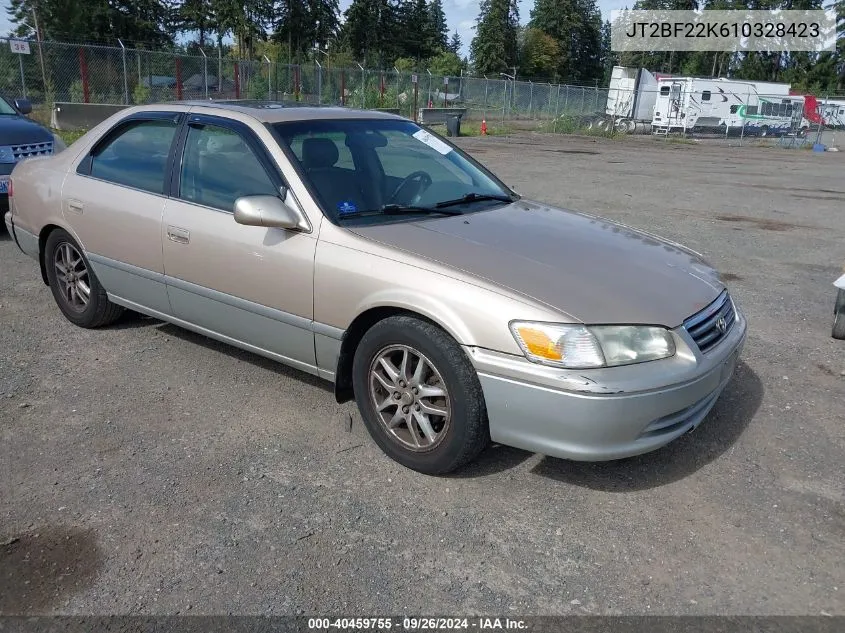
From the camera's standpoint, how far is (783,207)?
40.1 feet

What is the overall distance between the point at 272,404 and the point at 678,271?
2297 millimetres

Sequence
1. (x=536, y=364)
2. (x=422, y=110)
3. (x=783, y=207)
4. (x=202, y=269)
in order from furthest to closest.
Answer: (x=422, y=110) < (x=783, y=207) < (x=202, y=269) < (x=536, y=364)

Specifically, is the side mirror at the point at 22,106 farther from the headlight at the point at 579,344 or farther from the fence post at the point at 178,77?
the fence post at the point at 178,77

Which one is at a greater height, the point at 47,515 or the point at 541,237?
the point at 541,237

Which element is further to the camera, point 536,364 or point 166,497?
point 166,497

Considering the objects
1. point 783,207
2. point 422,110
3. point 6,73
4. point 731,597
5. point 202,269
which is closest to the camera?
point 731,597

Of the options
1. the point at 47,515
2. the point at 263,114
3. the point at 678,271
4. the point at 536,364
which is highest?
the point at 263,114

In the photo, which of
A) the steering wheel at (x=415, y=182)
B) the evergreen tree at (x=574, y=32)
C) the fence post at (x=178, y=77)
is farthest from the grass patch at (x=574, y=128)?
the evergreen tree at (x=574, y=32)

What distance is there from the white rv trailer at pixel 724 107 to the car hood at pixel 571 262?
1369 inches

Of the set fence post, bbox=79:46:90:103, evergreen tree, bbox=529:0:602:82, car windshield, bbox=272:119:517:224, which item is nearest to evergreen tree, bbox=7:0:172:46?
fence post, bbox=79:46:90:103

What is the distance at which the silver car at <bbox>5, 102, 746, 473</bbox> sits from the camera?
2.94 metres

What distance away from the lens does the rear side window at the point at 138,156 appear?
14.2 feet

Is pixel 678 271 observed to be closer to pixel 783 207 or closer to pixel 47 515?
pixel 47 515

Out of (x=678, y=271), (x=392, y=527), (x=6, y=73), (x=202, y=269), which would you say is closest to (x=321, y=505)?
(x=392, y=527)
